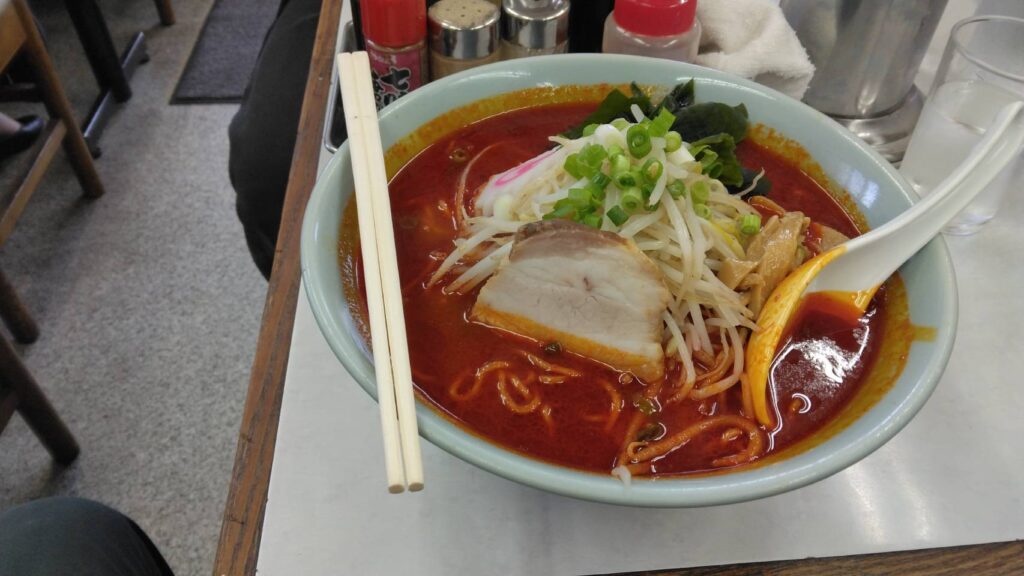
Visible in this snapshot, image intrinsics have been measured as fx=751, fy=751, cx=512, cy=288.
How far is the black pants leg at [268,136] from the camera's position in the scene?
5.54 feet

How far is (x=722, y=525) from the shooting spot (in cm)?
89

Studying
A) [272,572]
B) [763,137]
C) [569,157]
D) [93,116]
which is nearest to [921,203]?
[763,137]

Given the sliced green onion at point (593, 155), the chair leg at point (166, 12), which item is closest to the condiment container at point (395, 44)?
the sliced green onion at point (593, 155)

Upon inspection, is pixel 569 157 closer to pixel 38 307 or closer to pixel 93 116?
pixel 38 307

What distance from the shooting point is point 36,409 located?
6.10 ft

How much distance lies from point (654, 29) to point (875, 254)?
0.52m

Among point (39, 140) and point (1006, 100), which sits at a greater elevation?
point (1006, 100)

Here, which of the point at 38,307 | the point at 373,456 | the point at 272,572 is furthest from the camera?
the point at 38,307

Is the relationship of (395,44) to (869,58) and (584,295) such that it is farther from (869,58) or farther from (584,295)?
(869,58)

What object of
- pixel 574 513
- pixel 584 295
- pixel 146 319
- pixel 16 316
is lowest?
pixel 146 319

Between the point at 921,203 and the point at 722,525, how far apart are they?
1.52 feet

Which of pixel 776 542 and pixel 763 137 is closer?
pixel 776 542

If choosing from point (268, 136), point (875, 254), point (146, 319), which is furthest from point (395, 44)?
point (146, 319)

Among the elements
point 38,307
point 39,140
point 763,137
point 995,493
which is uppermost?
point 763,137
